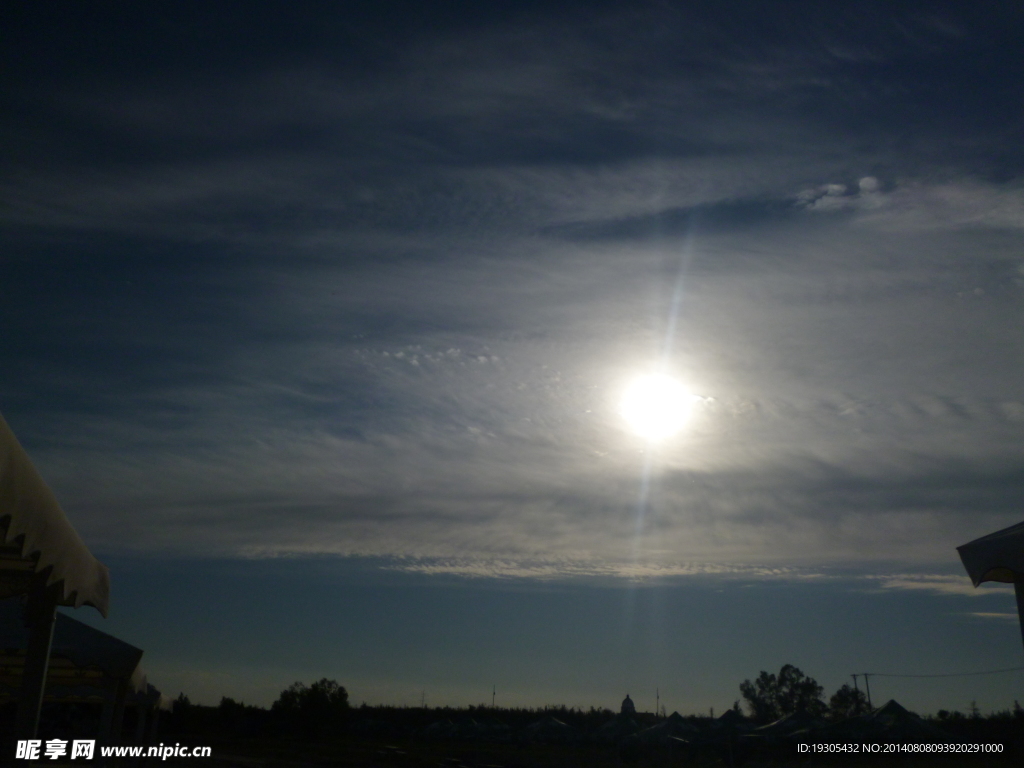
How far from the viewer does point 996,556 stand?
4645 mm

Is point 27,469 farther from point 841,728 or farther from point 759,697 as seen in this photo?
point 759,697

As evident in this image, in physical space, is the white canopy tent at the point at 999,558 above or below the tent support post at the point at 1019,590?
above

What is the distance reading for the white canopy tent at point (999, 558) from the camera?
454 centimetres

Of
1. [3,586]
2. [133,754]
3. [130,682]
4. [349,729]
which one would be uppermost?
[3,586]

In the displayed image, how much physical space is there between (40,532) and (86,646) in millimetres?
7060

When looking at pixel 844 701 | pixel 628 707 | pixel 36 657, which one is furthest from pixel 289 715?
pixel 36 657

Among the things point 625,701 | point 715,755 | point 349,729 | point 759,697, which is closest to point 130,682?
point 715,755

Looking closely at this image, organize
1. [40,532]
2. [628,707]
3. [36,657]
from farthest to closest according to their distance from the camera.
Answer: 1. [628,707]
2. [36,657]
3. [40,532]

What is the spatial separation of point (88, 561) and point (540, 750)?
232 ft

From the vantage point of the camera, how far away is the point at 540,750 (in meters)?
68.9

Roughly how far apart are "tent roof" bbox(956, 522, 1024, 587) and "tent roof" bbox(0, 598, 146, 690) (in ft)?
31.5

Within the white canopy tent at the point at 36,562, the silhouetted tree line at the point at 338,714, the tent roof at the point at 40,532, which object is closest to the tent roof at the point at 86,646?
the white canopy tent at the point at 36,562

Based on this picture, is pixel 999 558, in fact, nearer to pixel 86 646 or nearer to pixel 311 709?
pixel 86 646

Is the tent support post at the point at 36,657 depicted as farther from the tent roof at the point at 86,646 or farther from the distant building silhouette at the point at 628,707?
the distant building silhouette at the point at 628,707
